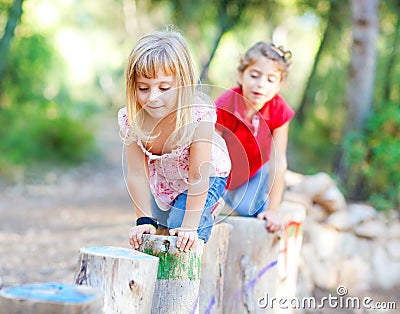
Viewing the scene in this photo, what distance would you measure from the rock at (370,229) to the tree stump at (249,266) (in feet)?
8.84

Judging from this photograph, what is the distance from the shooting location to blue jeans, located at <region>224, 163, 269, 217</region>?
3576 mm

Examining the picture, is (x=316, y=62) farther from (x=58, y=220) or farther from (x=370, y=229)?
(x=58, y=220)

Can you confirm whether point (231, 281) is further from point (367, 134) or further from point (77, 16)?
point (77, 16)

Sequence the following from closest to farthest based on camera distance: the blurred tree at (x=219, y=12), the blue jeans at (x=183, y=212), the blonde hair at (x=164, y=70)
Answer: the blonde hair at (x=164, y=70) → the blue jeans at (x=183, y=212) → the blurred tree at (x=219, y=12)

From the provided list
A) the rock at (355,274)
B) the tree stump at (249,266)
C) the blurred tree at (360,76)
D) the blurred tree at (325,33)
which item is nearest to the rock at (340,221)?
the rock at (355,274)

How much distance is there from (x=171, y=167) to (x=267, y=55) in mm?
1100

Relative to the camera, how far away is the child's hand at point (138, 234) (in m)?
2.63

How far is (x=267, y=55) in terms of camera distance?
354cm

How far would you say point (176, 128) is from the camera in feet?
8.54

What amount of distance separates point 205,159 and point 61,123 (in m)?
8.97

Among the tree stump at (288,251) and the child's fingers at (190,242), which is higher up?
the tree stump at (288,251)

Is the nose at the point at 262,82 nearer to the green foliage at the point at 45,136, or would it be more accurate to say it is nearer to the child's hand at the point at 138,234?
the child's hand at the point at 138,234

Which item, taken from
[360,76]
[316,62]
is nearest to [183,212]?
[360,76]

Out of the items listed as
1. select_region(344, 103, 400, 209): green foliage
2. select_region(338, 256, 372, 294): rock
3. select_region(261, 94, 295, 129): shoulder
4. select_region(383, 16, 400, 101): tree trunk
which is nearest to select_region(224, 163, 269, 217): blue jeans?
select_region(261, 94, 295, 129): shoulder
